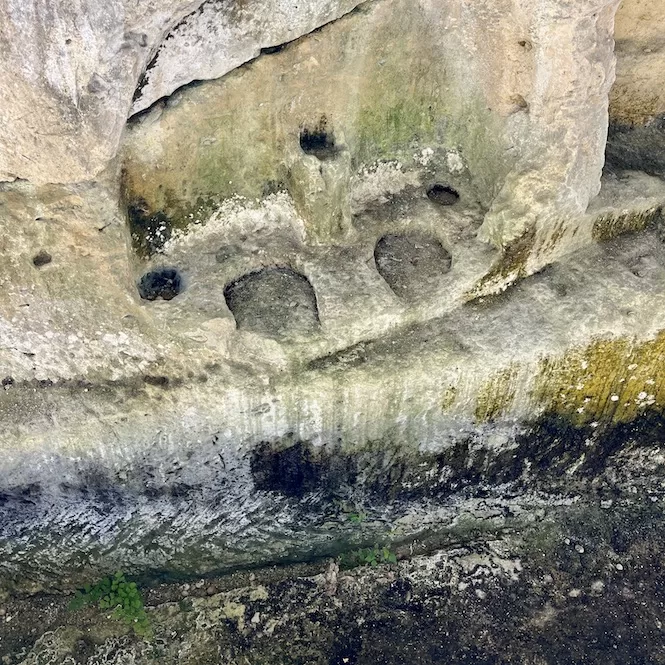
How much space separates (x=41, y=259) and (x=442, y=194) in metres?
3.39

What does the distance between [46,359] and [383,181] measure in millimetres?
3187

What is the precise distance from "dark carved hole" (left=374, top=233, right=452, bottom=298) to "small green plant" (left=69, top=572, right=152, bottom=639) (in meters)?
3.10

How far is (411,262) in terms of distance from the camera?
5848 millimetres

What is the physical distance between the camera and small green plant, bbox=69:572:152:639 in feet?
17.2

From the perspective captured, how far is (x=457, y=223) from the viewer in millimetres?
5867

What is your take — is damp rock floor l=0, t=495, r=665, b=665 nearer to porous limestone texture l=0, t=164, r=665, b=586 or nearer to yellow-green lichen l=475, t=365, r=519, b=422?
porous limestone texture l=0, t=164, r=665, b=586

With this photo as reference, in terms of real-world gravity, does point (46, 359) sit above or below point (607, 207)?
below

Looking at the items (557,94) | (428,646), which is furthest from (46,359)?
(557,94)

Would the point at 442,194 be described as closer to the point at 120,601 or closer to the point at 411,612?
the point at 411,612

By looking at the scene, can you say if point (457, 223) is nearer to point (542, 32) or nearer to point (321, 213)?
point (321, 213)

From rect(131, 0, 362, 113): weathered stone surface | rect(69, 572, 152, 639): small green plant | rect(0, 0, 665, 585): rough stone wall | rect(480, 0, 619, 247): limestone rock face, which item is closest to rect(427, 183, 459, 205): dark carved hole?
rect(0, 0, 665, 585): rough stone wall

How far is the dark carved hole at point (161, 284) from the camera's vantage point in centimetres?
560

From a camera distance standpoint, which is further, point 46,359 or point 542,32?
point 46,359

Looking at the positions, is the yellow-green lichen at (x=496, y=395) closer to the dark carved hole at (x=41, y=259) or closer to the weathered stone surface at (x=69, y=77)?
the weathered stone surface at (x=69, y=77)
